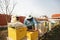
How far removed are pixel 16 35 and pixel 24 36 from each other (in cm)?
8

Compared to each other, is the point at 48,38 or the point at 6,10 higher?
the point at 6,10

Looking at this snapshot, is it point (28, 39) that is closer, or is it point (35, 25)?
point (28, 39)

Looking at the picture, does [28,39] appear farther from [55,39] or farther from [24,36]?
[55,39]

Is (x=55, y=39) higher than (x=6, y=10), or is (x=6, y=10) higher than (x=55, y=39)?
(x=6, y=10)

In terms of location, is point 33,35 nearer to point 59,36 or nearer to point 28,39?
point 28,39

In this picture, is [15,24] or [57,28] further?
[15,24]

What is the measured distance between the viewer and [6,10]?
326cm

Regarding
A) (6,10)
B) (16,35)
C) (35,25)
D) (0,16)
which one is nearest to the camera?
(16,35)

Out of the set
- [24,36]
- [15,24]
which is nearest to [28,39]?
[24,36]

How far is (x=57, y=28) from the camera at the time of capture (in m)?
0.56

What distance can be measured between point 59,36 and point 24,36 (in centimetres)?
29

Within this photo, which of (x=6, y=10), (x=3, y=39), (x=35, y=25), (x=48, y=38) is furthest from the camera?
(x=6, y=10)

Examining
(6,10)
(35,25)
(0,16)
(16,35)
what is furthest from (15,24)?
(6,10)

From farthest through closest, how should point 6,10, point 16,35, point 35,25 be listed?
point 6,10, point 35,25, point 16,35
